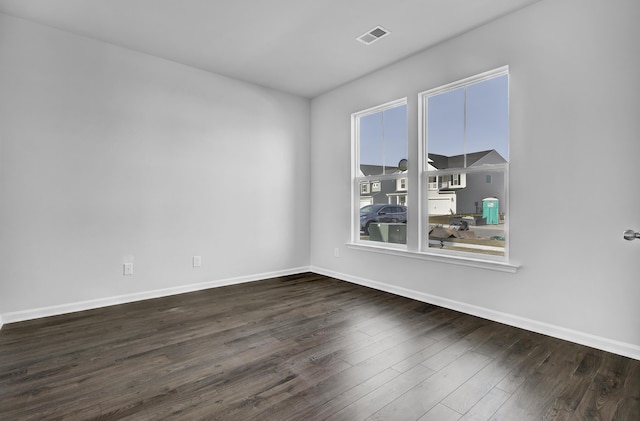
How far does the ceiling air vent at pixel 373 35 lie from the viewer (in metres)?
3.19

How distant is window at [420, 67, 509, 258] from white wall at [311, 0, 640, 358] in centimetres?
16

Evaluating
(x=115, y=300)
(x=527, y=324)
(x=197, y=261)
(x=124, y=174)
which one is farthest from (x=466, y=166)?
(x=115, y=300)

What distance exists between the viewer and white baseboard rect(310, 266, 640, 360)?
235 cm

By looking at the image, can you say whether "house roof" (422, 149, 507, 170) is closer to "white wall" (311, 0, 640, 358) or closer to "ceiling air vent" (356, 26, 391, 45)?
"white wall" (311, 0, 640, 358)

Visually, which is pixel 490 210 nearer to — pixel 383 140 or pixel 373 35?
pixel 383 140

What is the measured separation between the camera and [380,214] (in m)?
4.35

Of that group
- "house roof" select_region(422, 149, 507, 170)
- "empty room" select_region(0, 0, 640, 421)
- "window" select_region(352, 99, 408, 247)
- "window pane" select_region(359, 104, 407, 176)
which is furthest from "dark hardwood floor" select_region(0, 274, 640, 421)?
"window pane" select_region(359, 104, 407, 176)

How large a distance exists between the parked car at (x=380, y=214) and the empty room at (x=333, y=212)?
3 centimetres

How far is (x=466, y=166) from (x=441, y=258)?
100cm

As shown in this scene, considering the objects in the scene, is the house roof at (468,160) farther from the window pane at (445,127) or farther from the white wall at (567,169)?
the white wall at (567,169)

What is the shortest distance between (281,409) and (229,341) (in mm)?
1014

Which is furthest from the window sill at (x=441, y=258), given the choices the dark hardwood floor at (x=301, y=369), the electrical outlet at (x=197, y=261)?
the electrical outlet at (x=197, y=261)

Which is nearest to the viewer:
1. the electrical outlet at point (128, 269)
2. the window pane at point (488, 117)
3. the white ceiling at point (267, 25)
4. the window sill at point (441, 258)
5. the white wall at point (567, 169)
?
the white wall at point (567, 169)

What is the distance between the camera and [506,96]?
304 centimetres
